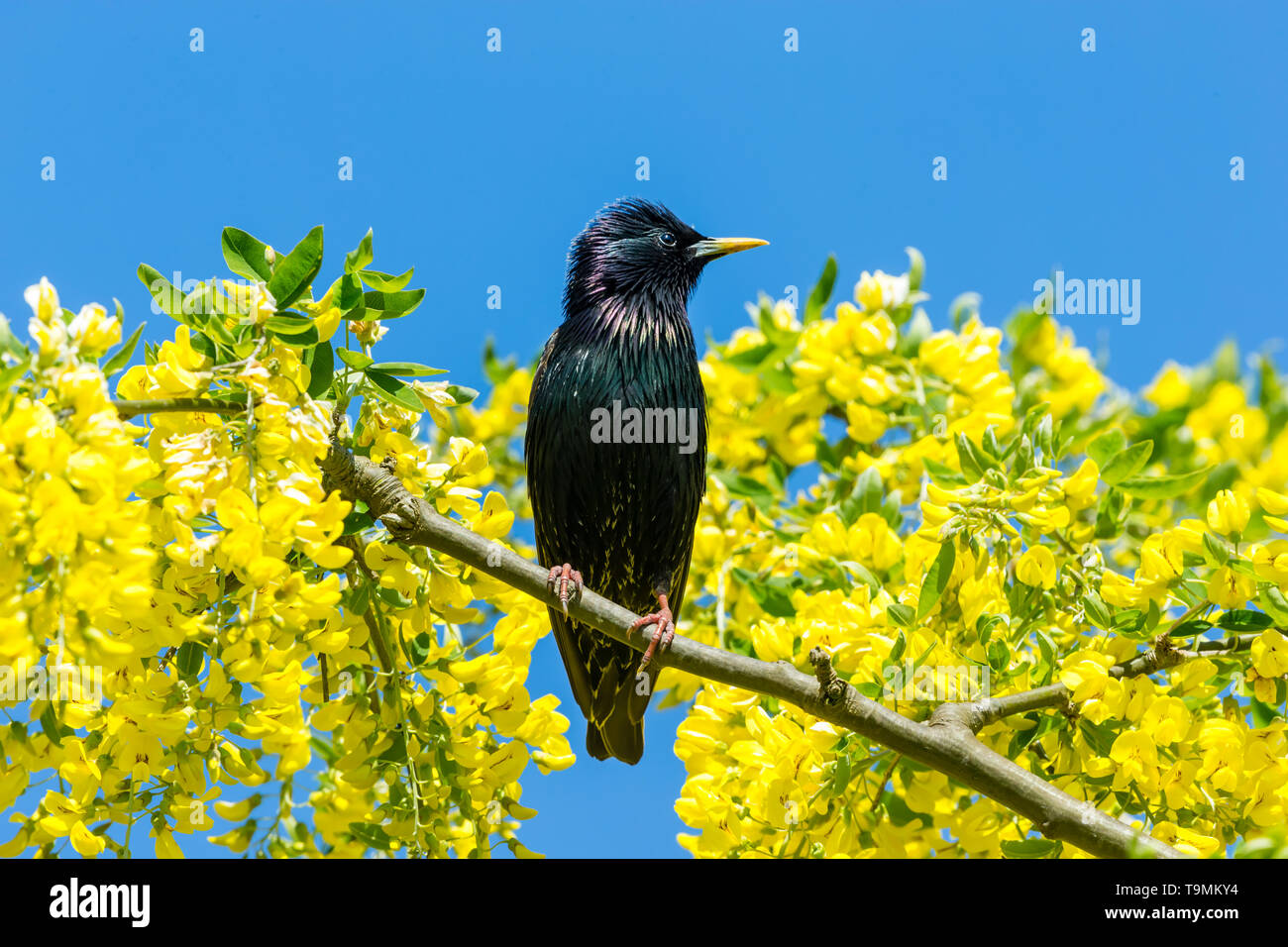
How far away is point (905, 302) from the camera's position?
330 cm

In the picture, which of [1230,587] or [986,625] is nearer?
[1230,587]

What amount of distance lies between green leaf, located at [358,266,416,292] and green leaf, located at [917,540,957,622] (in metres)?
1.12

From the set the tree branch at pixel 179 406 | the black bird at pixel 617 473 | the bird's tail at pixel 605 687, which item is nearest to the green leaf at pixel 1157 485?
the black bird at pixel 617 473

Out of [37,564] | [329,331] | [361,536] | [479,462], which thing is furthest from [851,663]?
[37,564]

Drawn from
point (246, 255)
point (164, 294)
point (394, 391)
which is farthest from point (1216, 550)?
point (164, 294)

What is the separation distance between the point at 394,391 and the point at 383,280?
0.69ft

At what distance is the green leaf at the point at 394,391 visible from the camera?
2160 mm

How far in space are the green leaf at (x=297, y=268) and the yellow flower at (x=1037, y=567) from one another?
1.39 metres

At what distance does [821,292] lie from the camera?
347cm

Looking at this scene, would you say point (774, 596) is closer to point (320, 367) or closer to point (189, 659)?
point (320, 367)

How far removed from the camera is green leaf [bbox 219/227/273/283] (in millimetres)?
2002

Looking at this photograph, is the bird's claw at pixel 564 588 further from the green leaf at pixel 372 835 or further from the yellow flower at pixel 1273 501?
the yellow flower at pixel 1273 501

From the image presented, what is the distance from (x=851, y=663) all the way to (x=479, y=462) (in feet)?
2.78
